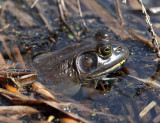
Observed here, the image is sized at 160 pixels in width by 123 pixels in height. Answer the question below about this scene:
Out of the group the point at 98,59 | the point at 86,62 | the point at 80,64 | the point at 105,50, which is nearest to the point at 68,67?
the point at 80,64

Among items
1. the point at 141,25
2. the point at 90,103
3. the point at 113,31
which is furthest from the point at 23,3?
the point at 90,103

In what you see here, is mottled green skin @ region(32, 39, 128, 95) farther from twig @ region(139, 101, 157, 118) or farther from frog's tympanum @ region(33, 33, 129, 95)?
twig @ region(139, 101, 157, 118)

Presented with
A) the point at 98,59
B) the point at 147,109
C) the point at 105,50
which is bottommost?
the point at 147,109

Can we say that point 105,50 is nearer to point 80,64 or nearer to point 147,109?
point 80,64

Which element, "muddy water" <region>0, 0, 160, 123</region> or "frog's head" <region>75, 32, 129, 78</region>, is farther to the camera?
"frog's head" <region>75, 32, 129, 78</region>

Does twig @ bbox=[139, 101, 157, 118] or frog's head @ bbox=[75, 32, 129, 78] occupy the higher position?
frog's head @ bbox=[75, 32, 129, 78]

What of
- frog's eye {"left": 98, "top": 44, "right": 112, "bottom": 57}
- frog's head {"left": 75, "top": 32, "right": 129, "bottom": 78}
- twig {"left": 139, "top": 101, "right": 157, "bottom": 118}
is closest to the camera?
twig {"left": 139, "top": 101, "right": 157, "bottom": 118}

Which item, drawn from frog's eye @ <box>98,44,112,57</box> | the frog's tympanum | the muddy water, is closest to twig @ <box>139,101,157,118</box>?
the muddy water

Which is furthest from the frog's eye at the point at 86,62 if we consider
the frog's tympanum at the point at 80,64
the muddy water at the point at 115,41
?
the muddy water at the point at 115,41

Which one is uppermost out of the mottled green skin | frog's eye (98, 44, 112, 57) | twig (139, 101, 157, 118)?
frog's eye (98, 44, 112, 57)
